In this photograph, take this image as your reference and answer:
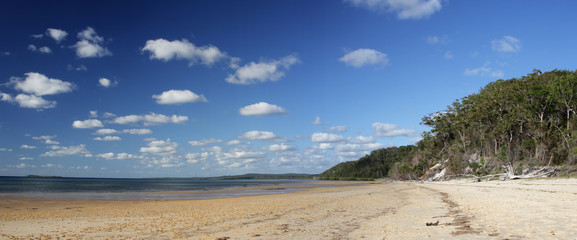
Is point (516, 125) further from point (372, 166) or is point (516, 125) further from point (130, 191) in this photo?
point (372, 166)

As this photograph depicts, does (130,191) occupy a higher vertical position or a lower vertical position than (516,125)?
lower

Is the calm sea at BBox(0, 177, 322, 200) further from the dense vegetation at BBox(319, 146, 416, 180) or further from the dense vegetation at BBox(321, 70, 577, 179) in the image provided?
the dense vegetation at BBox(319, 146, 416, 180)

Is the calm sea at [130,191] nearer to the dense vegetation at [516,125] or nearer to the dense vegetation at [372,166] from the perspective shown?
the dense vegetation at [516,125]

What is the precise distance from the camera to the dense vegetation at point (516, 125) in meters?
40.5

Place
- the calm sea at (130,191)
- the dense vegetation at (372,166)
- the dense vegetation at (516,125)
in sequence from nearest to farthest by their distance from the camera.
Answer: the calm sea at (130,191) → the dense vegetation at (516,125) → the dense vegetation at (372,166)

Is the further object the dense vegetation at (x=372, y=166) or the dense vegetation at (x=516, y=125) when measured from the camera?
the dense vegetation at (x=372, y=166)

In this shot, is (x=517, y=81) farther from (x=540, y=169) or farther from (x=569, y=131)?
(x=540, y=169)

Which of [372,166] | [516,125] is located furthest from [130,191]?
[372,166]

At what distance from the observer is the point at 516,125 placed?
49094 mm

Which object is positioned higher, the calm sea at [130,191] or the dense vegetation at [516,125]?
the dense vegetation at [516,125]

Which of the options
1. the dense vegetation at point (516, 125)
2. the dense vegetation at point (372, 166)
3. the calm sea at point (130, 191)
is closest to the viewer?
the calm sea at point (130, 191)

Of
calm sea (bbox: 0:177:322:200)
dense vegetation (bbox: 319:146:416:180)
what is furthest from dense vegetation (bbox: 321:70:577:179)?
dense vegetation (bbox: 319:146:416:180)

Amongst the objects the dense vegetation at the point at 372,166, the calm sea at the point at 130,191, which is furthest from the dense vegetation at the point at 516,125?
the dense vegetation at the point at 372,166

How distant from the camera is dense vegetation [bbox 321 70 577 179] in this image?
133 ft
